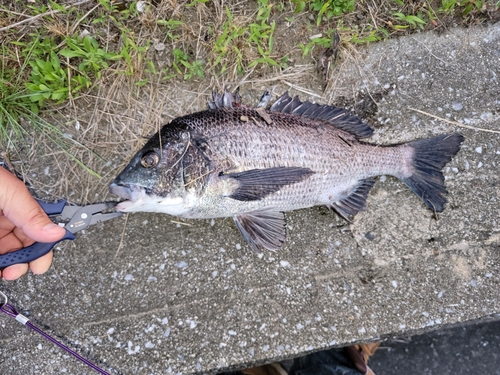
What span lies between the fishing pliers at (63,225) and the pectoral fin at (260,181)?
89 centimetres

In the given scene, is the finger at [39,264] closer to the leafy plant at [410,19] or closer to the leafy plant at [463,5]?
the leafy plant at [410,19]

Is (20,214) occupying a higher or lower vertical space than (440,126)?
higher

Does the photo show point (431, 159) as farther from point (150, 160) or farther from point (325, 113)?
point (150, 160)

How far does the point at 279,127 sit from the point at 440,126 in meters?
1.57

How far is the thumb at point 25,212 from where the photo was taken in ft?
7.86

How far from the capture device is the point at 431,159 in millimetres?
3051

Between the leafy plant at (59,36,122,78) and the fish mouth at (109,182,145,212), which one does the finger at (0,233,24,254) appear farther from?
the leafy plant at (59,36,122,78)

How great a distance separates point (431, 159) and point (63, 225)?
2809 mm

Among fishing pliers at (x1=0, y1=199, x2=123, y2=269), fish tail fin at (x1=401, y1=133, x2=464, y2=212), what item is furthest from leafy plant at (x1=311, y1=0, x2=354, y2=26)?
fishing pliers at (x1=0, y1=199, x2=123, y2=269)

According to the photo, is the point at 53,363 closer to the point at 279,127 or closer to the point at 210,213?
the point at 210,213

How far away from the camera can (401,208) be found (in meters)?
3.27

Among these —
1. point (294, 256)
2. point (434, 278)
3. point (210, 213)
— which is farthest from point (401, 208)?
point (210, 213)

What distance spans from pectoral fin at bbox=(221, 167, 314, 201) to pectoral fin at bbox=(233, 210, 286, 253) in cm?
25

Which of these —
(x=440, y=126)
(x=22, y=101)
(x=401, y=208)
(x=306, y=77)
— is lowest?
(x=401, y=208)
